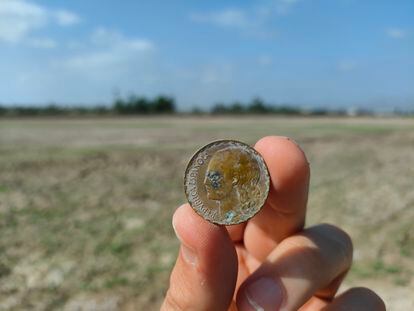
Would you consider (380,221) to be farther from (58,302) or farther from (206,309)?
(206,309)

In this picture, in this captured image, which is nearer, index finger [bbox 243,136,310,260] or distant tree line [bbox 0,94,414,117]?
index finger [bbox 243,136,310,260]

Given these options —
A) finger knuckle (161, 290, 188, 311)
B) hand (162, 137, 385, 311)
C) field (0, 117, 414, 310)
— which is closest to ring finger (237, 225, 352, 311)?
hand (162, 137, 385, 311)

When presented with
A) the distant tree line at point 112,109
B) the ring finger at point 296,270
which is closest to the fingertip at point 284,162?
the ring finger at point 296,270

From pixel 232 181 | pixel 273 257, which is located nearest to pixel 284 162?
pixel 232 181

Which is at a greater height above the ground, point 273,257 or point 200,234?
point 200,234

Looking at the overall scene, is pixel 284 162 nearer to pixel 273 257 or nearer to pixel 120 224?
pixel 273 257

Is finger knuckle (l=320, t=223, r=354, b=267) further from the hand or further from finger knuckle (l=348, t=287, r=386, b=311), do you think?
finger knuckle (l=348, t=287, r=386, b=311)
